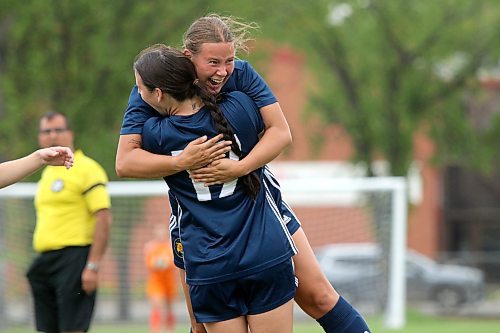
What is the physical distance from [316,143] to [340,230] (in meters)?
10.9

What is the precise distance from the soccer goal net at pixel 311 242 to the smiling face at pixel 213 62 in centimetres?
952

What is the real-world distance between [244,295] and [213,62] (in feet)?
3.38

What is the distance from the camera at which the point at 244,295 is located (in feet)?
15.8

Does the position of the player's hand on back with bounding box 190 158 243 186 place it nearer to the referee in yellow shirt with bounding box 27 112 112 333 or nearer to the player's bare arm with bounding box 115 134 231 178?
the player's bare arm with bounding box 115 134 231 178

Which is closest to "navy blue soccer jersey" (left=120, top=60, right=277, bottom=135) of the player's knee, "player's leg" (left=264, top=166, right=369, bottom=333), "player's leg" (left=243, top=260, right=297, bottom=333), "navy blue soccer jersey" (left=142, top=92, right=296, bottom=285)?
"navy blue soccer jersey" (left=142, top=92, right=296, bottom=285)

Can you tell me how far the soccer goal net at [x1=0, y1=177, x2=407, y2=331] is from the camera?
14.9m

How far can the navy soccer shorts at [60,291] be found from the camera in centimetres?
760

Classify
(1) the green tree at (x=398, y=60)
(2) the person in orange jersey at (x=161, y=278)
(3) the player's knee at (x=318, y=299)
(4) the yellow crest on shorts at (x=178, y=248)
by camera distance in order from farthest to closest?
(1) the green tree at (x=398, y=60) → (2) the person in orange jersey at (x=161, y=278) → (3) the player's knee at (x=318, y=299) → (4) the yellow crest on shorts at (x=178, y=248)

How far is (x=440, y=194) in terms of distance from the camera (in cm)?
3694

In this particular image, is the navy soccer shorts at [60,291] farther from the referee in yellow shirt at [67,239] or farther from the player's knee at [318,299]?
the player's knee at [318,299]

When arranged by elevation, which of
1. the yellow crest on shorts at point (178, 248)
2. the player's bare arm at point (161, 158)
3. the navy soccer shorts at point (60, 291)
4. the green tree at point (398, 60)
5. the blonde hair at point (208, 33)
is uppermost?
the green tree at point (398, 60)

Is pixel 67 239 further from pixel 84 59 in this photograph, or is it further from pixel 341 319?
pixel 84 59

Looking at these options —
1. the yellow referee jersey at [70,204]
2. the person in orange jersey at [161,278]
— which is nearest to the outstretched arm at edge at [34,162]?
the yellow referee jersey at [70,204]

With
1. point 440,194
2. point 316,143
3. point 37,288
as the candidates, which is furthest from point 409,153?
point 37,288
